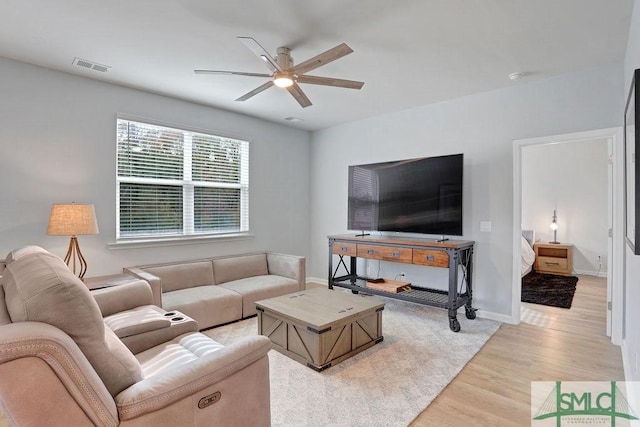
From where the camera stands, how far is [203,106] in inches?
171

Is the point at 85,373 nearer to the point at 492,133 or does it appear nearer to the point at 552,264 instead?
the point at 492,133

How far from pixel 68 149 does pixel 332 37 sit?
9.26ft

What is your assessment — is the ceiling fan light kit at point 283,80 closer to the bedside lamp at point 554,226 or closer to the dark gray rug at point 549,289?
the dark gray rug at point 549,289

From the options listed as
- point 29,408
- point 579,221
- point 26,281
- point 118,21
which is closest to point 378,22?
point 118,21

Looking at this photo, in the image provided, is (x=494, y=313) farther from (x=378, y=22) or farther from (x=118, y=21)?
(x=118, y=21)

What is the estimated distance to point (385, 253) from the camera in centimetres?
404

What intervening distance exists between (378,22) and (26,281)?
8.26 ft

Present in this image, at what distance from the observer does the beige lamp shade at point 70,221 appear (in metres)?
2.80

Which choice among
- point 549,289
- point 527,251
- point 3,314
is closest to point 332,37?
point 3,314

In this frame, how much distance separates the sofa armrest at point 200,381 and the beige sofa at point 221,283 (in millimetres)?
1879

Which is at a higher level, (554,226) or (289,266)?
(554,226)

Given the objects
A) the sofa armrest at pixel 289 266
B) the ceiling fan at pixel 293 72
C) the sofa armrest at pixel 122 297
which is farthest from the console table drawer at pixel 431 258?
the sofa armrest at pixel 122 297

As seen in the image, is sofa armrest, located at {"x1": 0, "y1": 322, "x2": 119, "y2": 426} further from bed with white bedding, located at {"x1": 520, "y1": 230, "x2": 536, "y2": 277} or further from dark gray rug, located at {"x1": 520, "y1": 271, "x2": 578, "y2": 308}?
bed with white bedding, located at {"x1": 520, "y1": 230, "x2": 536, "y2": 277}

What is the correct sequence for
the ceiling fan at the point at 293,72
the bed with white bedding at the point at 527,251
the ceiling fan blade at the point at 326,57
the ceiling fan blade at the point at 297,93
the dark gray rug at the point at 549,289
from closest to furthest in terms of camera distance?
the ceiling fan blade at the point at 326,57, the ceiling fan at the point at 293,72, the ceiling fan blade at the point at 297,93, the dark gray rug at the point at 549,289, the bed with white bedding at the point at 527,251
